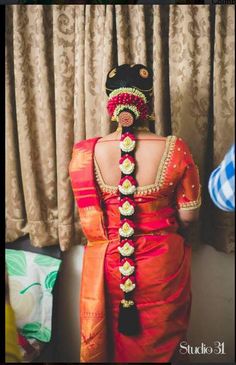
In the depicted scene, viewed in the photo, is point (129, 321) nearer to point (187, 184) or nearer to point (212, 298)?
point (212, 298)

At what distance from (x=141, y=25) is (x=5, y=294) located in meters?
1.24

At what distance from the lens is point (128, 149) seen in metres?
1.18

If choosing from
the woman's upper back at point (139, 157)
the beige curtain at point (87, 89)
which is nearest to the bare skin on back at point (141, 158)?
the woman's upper back at point (139, 157)

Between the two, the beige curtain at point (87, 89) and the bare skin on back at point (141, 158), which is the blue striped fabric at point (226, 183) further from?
the beige curtain at point (87, 89)

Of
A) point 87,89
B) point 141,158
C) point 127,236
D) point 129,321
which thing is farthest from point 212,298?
point 87,89

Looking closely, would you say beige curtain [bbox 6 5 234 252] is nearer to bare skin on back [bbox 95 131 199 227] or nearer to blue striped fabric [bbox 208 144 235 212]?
bare skin on back [bbox 95 131 199 227]

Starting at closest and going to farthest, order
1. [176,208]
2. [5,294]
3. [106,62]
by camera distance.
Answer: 1. [176,208]
2. [106,62]
3. [5,294]

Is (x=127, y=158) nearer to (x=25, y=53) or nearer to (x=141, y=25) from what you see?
(x=141, y=25)

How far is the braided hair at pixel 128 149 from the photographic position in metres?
1.16

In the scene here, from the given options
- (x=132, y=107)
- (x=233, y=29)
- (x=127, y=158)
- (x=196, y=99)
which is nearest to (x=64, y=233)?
(x=127, y=158)

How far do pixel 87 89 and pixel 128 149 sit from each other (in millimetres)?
381

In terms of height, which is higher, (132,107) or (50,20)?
(50,20)

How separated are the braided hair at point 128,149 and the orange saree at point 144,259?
0.09 ft

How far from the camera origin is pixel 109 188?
123 centimetres
